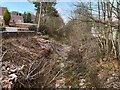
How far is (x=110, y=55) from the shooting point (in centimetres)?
446

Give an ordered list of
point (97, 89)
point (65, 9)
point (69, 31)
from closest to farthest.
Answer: point (97, 89) < point (65, 9) < point (69, 31)

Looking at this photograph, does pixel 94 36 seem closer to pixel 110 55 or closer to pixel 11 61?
pixel 110 55

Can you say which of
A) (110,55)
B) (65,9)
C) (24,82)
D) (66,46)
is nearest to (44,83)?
(24,82)

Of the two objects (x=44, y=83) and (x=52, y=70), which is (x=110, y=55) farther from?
(x=44, y=83)

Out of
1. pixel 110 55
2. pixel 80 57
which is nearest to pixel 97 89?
pixel 80 57

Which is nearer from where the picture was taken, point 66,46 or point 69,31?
point 69,31

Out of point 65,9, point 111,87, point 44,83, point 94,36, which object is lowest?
point 111,87

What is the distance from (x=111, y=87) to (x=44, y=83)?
0.93 meters

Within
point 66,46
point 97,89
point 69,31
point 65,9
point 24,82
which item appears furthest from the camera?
point 66,46

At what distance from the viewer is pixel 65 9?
381 cm

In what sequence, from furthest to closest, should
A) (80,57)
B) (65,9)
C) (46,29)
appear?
(46,29) → (80,57) → (65,9)

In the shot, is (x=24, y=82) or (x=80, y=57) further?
(x=80, y=57)

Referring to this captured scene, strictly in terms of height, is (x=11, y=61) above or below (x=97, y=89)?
above

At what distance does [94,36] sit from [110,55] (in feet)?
1.71
